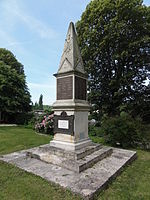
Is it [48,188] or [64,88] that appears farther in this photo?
[64,88]

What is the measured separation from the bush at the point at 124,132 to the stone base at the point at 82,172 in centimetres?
192

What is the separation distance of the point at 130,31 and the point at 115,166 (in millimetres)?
10143

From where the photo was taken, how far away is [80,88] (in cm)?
490

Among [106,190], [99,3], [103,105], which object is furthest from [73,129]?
[99,3]

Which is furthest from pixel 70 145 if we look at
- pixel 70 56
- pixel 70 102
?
pixel 70 56

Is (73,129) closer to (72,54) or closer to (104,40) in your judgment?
(72,54)

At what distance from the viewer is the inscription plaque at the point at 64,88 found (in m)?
4.67

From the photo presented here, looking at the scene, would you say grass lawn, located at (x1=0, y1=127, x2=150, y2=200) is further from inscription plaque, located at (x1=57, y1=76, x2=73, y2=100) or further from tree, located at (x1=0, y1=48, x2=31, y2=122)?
tree, located at (x1=0, y1=48, x2=31, y2=122)

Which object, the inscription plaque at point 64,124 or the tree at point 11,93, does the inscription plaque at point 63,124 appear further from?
the tree at point 11,93

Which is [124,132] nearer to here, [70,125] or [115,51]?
[70,125]

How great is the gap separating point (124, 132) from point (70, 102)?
137 inches

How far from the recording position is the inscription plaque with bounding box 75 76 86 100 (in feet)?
15.4

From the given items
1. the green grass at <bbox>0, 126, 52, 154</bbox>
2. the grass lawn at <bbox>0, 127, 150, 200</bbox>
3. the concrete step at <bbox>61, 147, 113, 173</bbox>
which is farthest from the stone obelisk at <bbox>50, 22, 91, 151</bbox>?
the green grass at <bbox>0, 126, 52, 154</bbox>

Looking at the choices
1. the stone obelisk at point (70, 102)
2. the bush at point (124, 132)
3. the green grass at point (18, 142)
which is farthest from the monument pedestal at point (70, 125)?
the bush at point (124, 132)
